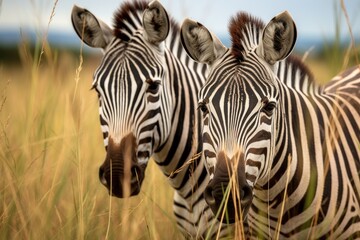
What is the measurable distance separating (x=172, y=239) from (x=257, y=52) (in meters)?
2.20

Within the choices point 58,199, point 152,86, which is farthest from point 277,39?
point 58,199

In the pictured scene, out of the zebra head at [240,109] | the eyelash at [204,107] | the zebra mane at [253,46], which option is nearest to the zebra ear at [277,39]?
the zebra head at [240,109]

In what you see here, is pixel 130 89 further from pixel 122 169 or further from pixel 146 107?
pixel 122 169

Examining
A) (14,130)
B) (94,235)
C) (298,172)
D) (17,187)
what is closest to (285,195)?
(298,172)

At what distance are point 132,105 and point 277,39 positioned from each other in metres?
1.29

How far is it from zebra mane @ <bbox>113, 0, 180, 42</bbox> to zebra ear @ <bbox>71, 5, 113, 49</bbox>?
0.34 feet

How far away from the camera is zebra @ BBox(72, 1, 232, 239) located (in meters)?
4.63

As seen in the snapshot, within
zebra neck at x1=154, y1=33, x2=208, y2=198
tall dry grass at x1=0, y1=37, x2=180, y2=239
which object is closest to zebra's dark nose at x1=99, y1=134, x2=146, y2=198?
tall dry grass at x1=0, y1=37, x2=180, y2=239

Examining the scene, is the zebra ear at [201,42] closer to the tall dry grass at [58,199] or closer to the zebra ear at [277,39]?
the zebra ear at [277,39]

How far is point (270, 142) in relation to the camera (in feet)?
13.1

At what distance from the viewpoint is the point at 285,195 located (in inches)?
165

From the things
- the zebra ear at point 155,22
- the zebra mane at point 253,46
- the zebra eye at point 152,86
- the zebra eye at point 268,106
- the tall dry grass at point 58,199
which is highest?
the zebra ear at point 155,22

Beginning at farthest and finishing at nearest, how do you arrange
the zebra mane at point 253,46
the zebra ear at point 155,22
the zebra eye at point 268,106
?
1. the zebra ear at point 155,22
2. the zebra mane at point 253,46
3. the zebra eye at point 268,106

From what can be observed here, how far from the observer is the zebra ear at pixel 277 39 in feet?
13.4
